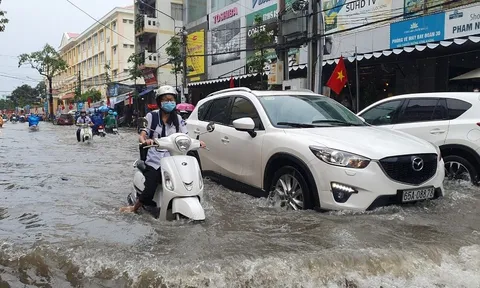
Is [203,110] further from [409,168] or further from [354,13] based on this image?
[354,13]

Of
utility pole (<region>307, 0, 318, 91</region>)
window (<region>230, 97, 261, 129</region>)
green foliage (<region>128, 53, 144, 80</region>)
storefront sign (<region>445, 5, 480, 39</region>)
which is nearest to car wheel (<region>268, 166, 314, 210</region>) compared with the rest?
window (<region>230, 97, 261, 129</region>)

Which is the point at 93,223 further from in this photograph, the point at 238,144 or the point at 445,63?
the point at 445,63

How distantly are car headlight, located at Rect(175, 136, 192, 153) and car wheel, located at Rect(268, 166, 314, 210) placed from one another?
114cm

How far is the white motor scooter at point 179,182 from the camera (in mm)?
4133

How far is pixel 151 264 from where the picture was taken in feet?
10.7

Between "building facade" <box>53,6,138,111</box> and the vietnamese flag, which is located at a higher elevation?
"building facade" <box>53,6,138,111</box>

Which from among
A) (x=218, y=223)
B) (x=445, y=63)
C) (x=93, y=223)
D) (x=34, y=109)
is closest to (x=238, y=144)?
(x=218, y=223)

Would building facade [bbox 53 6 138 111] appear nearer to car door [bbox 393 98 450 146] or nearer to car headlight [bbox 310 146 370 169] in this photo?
car door [bbox 393 98 450 146]

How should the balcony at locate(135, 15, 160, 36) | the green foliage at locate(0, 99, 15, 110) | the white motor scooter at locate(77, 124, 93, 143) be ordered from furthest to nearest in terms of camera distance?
the green foliage at locate(0, 99, 15, 110), the balcony at locate(135, 15, 160, 36), the white motor scooter at locate(77, 124, 93, 143)

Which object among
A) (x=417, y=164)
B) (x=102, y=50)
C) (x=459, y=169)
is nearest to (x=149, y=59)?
(x=102, y=50)

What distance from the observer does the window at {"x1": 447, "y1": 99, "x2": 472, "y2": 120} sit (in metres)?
6.04

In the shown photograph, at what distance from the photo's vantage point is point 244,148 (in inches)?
214

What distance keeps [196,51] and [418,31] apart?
17.0 metres

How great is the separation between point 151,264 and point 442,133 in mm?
4605
